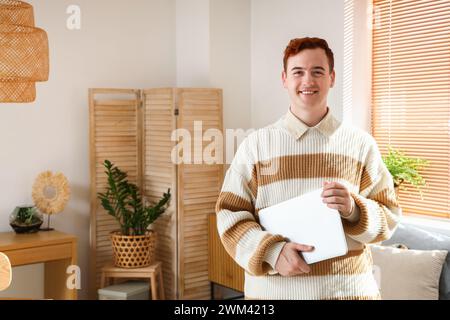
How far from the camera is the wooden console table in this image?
10.1 feet

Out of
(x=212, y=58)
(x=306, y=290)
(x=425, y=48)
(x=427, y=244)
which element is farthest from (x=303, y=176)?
(x=212, y=58)

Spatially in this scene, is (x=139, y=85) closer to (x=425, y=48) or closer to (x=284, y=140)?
(x=425, y=48)

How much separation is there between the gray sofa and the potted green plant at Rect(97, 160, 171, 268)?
1433 millimetres

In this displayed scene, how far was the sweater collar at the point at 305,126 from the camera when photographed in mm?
1486

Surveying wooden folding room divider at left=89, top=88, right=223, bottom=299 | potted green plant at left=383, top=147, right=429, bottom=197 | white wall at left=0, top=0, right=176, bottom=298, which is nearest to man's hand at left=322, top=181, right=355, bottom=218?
potted green plant at left=383, top=147, right=429, bottom=197

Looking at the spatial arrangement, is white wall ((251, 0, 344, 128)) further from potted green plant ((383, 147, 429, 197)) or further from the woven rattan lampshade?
the woven rattan lampshade

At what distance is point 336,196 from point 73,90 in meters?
2.75

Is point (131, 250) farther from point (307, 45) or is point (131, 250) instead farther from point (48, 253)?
point (307, 45)

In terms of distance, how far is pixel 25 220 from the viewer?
332cm

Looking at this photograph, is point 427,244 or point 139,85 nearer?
point 427,244

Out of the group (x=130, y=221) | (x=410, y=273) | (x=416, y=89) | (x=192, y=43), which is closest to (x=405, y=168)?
(x=416, y=89)

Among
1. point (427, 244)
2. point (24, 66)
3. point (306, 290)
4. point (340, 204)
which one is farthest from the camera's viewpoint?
point (427, 244)
